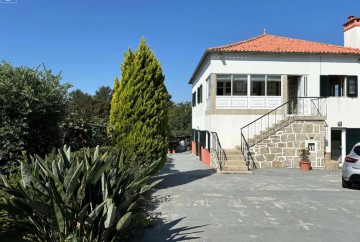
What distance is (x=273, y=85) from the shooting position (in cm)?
2084

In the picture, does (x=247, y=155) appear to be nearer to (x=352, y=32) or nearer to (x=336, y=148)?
(x=336, y=148)

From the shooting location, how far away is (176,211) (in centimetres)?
856

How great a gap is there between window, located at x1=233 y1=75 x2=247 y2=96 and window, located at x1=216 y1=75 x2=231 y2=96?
0.33 meters

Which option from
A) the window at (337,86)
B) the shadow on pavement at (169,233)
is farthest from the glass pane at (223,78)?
the shadow on pavement at (169,233)

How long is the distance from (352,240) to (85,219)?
14.8 feet

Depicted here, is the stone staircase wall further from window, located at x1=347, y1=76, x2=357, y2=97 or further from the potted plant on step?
window, located at x1=347, y1=76, x2=357, y2=97

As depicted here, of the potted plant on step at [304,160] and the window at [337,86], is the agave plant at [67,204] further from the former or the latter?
the window at [337,86]

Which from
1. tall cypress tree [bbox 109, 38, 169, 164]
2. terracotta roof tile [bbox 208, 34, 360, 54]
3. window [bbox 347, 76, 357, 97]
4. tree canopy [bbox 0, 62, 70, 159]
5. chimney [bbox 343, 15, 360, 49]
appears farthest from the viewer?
chimney [bbox 343, 15, 360, 49]

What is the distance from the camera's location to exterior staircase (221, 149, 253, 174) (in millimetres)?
16384

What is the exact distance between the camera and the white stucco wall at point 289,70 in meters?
20.2

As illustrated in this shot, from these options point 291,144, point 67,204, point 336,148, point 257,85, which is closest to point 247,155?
point 291,144

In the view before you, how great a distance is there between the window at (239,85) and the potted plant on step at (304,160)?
446cm

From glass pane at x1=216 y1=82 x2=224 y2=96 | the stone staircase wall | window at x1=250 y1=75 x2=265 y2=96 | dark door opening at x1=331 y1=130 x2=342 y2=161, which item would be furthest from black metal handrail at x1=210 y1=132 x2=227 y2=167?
dark door opening at x1=331 y1=130 x2=342 y2=161

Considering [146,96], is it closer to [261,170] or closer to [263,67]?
[261,170]
